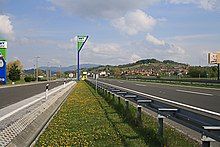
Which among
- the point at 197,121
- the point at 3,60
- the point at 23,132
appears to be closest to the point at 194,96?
the point at 23,132

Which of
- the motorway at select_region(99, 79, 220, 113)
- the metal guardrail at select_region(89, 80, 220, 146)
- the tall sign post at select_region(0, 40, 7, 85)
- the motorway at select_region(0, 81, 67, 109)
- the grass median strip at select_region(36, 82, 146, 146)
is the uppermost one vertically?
the tall sign post at select_region(0, 40, 7, 85)

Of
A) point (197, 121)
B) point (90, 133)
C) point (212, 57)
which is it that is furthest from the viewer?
point (212, 57)

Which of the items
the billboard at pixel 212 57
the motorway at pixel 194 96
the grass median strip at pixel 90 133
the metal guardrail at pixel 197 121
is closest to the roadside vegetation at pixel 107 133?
the grass median strip at pixel 90 133

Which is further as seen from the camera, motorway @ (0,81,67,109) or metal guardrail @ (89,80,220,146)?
motorway @ (0,81,67,109)

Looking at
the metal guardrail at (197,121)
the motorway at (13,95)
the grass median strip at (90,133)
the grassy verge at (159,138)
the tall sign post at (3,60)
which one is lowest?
the motorway at (13,95)

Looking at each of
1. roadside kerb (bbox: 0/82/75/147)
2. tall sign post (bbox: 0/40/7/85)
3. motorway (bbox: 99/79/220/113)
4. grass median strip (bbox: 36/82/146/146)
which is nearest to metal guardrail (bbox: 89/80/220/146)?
grass median strip (bbox: 36/82/146/146)

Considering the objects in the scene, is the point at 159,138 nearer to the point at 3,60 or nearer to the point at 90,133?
the point at 90,133

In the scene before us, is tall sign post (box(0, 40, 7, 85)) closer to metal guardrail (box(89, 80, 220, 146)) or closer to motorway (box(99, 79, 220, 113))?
motorway (box(99, 79, 220, 113))

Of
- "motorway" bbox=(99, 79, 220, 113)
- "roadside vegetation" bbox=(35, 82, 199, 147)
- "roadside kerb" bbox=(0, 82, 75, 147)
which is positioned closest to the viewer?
"roadside kerb" bbox=(0, 82, 75, 147)

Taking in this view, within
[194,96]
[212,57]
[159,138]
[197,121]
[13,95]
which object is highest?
[212,57]

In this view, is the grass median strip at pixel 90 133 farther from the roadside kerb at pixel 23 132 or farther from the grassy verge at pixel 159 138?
the roadside kerb at pixel 23 132

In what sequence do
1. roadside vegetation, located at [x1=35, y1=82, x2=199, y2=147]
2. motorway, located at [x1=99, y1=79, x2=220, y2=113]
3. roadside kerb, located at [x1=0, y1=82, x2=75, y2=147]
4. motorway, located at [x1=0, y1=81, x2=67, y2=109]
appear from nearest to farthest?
1. roadside kerb, located at [x1=0, y1=82, x2=75, y2=147]
2. roadside vegetation, located at [x1=35, y1=82, x2=199, y2=147]
3. motorway, located at [x1=99, y1=79, x2=220, y2=113]
4. motorway, located at [x1=0, y1=81, x2=67, y2=109]

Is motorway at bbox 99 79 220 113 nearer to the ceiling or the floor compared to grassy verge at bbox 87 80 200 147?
nearer to the ceiling

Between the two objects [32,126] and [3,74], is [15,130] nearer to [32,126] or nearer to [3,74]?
[32,126]
